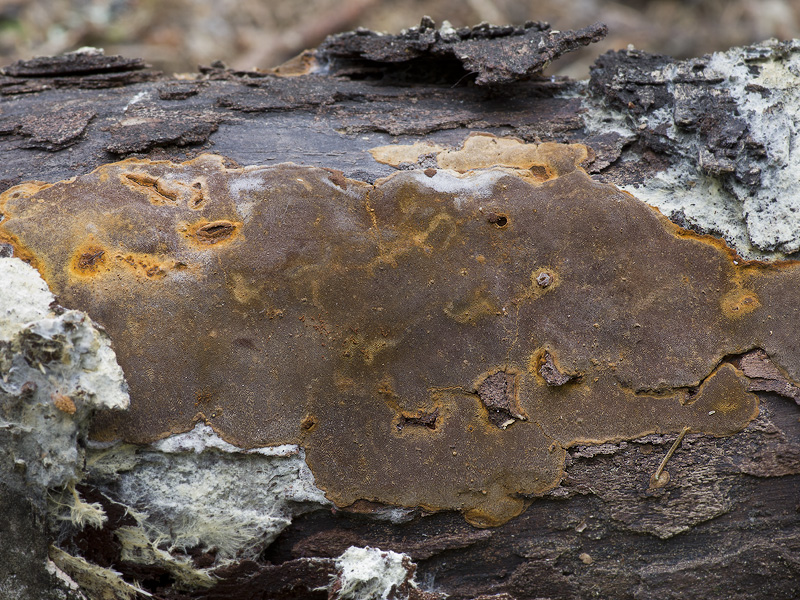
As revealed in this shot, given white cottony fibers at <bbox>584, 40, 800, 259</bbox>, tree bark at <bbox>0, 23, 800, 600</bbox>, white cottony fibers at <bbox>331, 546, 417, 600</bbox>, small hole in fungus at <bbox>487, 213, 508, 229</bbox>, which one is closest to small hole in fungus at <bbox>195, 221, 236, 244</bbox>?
tree bark at <bbox>0, 23, 800, 600</bbox>

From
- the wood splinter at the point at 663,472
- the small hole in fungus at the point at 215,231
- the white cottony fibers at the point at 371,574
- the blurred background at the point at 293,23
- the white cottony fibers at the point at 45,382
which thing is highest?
the blurred background at the point at 293,23

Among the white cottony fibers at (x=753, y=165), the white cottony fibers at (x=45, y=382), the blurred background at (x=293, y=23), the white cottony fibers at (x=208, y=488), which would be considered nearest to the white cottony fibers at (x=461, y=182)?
the white cottony fibers at (x=753, y=165)

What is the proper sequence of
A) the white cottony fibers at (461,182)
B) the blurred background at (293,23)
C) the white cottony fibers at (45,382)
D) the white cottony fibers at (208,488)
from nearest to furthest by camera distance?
the white cottony fibers at (45,382), the white cottony fibers at (208,488), the white cottony fibers at (461,182), the blurred background at (293,23)

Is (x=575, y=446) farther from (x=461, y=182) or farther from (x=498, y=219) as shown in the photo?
(x=461, y=182)

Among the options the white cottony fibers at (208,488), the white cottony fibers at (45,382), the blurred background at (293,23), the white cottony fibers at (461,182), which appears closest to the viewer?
the white cottony fibers at (45,382)

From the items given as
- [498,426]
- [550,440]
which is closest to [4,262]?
[498,426]

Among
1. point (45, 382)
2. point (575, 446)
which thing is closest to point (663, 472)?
point (575, 446)

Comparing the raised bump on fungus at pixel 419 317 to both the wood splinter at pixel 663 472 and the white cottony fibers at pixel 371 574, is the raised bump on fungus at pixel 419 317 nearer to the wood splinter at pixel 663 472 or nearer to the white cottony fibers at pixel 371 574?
the wood splinter at pixel 663 472

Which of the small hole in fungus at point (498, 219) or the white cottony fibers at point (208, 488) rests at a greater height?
the small hole in fungus at point (498, 219)
